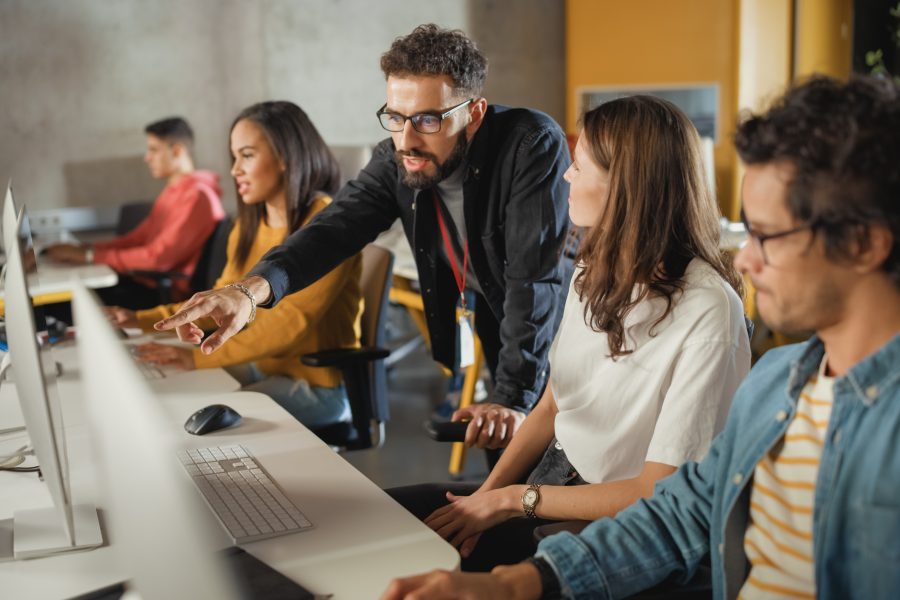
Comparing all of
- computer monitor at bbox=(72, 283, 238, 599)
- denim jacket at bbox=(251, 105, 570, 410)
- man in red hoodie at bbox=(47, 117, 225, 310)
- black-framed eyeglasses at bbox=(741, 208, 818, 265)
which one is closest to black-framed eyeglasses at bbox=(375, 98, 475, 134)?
denim jacket at bbox=(251, 105, 570, 410)

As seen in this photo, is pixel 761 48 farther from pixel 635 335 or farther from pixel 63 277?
pixel 635 335

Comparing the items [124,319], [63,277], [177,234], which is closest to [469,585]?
[124,319]

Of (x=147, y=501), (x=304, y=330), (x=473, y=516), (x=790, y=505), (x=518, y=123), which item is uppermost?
(x=518, y=123)

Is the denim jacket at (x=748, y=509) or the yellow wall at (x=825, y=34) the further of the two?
the yellow wall at (x=825, y=34)

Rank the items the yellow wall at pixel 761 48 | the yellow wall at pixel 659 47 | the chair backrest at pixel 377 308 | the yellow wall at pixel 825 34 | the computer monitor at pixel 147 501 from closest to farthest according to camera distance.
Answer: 1. the computer monitor at pixel 147 501
2. the chair backrest at pixel 377 308
3. the yellow wall at pixel 825 34
4. the yellow wall at pixel 761 48
5. the yellow wall at pixel 659 47

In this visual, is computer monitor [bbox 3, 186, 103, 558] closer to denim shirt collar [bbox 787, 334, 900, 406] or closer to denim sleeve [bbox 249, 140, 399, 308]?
denim sleeve [bbox 249, 140, 399, 308]

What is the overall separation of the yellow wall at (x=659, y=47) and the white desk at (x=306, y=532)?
5.28 metres

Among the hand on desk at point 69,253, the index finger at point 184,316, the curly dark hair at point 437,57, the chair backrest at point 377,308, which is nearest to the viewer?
the index finger at point 184,316

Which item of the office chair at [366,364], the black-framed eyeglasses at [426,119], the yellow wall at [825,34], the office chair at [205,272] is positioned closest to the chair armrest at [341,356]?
the office chair at [366,364]

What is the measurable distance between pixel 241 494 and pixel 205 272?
2367 mm

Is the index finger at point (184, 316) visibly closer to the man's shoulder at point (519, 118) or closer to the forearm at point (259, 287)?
the forearm at point (259, 287)

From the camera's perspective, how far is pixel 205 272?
3795mm

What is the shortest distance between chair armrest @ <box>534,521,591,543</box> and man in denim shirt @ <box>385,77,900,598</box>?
0.16m

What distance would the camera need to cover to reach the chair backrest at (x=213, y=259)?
359 cm
